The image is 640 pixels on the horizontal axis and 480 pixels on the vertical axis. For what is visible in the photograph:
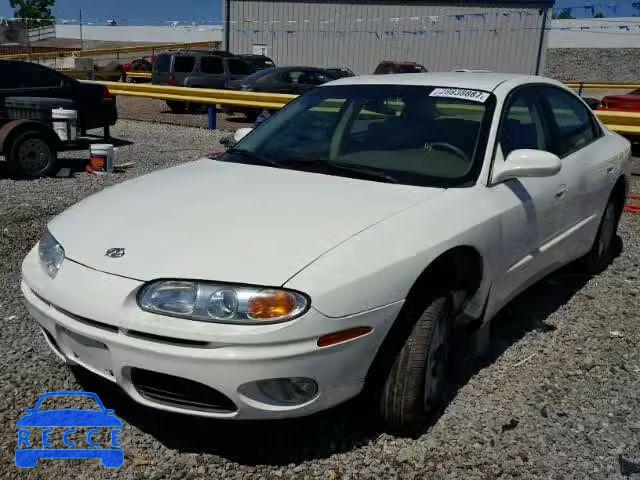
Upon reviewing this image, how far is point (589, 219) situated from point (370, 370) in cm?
251

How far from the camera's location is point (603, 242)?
15.9ft

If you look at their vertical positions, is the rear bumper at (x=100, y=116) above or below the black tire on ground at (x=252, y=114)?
above

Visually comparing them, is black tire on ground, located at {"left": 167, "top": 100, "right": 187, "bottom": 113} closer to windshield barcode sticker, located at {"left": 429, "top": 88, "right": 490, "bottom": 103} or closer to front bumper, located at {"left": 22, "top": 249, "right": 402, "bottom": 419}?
windshield barcode sticker, located at {"left": 429, "top": 88, "right": 490, "bottom": 103}

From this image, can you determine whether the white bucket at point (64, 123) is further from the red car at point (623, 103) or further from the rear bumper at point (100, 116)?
the red car at point (623, 103)

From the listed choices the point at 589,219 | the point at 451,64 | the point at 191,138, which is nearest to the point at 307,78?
the point at 191,138

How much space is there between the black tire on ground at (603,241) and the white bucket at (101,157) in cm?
600

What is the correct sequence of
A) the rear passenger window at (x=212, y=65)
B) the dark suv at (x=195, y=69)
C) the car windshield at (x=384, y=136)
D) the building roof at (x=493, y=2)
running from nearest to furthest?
the car windshield at (x=384, y=136) → the dark suv at (x=195, y=69) → the rear passenger window at (x=212, y=65) → the building roof at (x=493, y=2)

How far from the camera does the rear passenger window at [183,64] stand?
739 inches

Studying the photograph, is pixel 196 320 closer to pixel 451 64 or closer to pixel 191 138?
pixel 191 138

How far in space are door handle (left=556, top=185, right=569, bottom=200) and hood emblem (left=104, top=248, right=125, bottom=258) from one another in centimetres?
245

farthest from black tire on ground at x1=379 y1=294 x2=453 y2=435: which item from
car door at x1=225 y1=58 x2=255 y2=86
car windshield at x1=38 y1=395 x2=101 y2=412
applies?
car door at x1=225 y1=58 x2=255 y2=86

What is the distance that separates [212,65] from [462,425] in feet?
58.8

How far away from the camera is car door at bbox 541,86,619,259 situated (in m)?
3.91

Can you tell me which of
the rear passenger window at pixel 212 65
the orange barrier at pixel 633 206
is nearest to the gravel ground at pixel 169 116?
the rear passenger window at pixel 212 65
